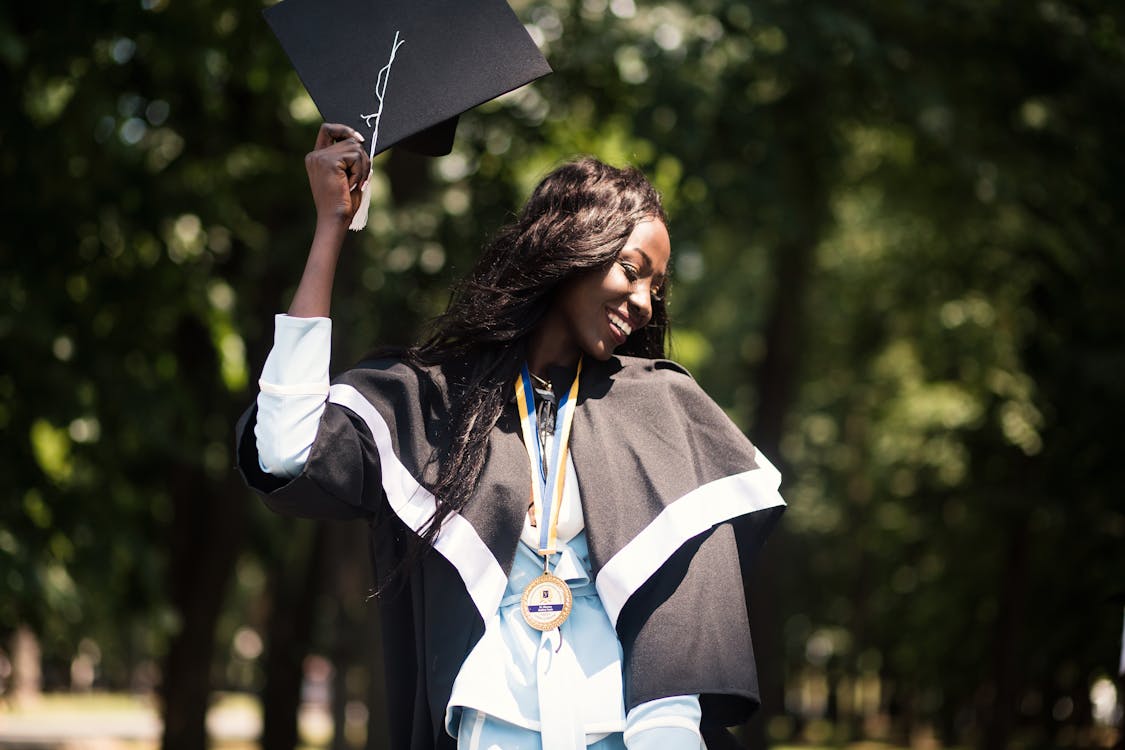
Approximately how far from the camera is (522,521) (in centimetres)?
306

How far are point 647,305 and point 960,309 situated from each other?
12.8 metres

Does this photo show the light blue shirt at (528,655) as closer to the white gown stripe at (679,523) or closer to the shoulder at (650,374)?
the white gown stripe at (679,523)

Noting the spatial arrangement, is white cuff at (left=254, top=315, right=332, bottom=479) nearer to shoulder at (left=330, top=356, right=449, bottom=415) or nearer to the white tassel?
shoulder at (left=330, top=356, right=449, bottom=415)

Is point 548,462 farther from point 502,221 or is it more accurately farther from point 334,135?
point 502,221

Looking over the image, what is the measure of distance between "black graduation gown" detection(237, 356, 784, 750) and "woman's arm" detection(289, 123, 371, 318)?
20 cm

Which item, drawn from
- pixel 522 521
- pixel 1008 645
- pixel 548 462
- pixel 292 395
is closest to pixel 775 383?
pixel 1008 645

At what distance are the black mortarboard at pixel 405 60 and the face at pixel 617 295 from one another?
1.48ft

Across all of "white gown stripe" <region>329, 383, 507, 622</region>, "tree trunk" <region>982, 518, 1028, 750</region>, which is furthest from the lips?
"tree trunk" <region>982, 518, 1028, 750</region>

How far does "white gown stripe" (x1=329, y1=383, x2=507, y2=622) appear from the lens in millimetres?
3010

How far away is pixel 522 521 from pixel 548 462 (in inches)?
6.7

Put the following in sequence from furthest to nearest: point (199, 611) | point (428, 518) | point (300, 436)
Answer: point (199, 611) < point (428, 518) < point (300, 436)

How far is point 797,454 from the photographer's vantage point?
73.6 feet

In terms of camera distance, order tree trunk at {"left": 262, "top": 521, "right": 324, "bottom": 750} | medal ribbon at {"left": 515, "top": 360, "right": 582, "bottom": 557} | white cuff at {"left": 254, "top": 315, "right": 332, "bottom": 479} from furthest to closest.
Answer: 1. tree trunk at {"left": 262, "top": 521, "right": 324, "bottom": 750}
2. medal ribbon at {"left": 515, "top": 360, "right": 582, "bottom": 557}
3. white cuff at {"left": 254, "top": 315, "right": 332, "bottom": 479}

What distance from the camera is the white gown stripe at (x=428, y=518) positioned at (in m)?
3.01
